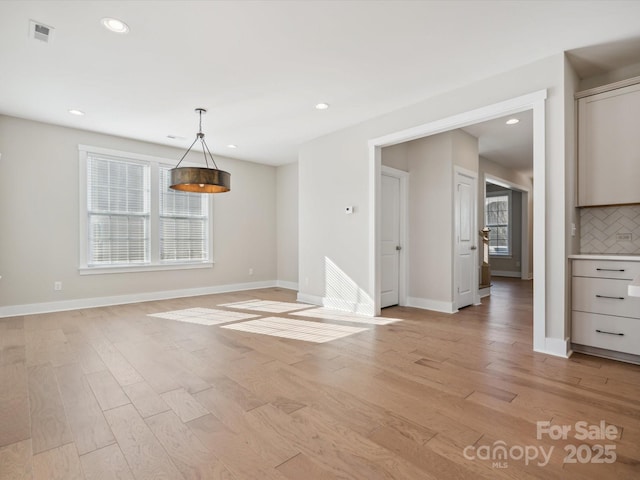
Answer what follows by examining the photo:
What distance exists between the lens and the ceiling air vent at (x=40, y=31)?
261 cm

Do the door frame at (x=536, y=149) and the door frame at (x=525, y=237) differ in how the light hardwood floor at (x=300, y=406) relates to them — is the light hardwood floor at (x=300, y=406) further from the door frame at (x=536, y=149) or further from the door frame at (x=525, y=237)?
the door frame at (x=525, y=237)

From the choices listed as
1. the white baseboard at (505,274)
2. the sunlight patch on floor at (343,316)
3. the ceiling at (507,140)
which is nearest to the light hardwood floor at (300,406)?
the sunlight patch on floor at (343,316)

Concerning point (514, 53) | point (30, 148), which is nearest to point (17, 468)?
point (514, 53)

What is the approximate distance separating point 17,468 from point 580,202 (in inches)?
178

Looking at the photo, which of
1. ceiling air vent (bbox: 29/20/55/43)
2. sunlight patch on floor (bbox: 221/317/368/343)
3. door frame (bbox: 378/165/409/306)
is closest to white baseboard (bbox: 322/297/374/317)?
sunlight patch on floor (bbox: 221/317/368/343)

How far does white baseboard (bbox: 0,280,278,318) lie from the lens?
4.66 meters

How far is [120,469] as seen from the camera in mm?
1529

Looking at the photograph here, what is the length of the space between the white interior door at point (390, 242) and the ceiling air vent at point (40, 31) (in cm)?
409

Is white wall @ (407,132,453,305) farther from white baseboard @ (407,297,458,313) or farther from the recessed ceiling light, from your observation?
the recessed ceiling light

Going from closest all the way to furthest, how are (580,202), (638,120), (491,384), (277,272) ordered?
(491,384) → (638,120) → (580,202) → (277,272)

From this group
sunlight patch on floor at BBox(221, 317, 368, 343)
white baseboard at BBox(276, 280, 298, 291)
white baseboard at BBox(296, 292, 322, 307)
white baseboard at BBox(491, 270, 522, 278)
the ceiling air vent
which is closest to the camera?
the ceiling air vent

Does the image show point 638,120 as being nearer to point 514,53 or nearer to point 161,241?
point 514,53

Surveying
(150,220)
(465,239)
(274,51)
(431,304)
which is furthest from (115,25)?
(465,239)

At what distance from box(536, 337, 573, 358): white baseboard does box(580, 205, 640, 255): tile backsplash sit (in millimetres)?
1031
